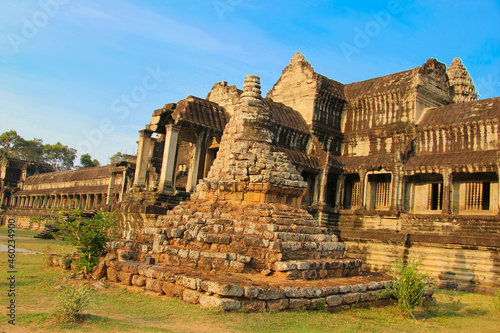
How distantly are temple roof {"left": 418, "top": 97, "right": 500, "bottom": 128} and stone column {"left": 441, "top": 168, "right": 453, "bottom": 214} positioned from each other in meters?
3.21

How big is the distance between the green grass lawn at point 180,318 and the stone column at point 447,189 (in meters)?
10.2

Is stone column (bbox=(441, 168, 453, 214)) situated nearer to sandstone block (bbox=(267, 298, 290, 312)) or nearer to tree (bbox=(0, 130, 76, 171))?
sandstone block (bbox=(267, 298, 290, 312))

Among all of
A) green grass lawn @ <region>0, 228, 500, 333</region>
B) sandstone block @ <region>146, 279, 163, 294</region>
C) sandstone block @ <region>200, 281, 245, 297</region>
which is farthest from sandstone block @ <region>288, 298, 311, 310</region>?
sandstone block @ <region>146, 279, 163, 294</region>

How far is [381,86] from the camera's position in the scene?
88.3ft

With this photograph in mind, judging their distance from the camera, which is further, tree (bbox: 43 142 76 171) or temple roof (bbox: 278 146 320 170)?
tree (bbox: 43 142 76 171)

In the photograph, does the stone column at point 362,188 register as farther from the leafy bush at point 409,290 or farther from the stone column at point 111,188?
the stone column at point 111,188

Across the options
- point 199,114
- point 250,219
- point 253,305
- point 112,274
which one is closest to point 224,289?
point 253,305

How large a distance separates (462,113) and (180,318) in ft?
66.8

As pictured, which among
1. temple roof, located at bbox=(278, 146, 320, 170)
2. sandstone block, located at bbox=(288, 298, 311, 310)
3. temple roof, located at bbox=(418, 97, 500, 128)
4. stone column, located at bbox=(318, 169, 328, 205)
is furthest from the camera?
stone column, located at bbox=(318, 169, 328, 205)

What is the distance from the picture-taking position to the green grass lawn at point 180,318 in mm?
6961

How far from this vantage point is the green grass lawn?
6961 mm

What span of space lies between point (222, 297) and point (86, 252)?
190 inches

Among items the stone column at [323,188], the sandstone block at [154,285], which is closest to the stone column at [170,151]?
the stone column at [323,188]

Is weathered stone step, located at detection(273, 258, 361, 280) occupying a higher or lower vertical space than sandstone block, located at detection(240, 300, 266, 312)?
higher
